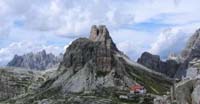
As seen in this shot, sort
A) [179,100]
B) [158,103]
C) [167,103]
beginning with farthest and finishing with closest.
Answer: [158,103] → [167,103] → [179,100]

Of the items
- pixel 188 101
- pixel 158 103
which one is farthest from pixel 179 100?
pixel 158 103

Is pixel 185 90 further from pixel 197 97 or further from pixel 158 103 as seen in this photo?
pixel 158 103

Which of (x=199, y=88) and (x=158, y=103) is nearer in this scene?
(x=199, y=88)

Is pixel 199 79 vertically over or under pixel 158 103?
over

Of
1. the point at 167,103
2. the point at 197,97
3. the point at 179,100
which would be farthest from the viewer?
the point at 167,103

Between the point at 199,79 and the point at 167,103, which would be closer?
the point at 199,79

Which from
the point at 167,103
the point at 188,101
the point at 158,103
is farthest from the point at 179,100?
the point at 158,103

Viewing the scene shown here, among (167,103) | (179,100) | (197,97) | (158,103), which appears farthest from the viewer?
(158,103)

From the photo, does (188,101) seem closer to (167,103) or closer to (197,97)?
(197,97)

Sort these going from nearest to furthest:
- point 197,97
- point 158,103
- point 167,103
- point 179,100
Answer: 1. point 197,97
2. point 179,100
3. point 167,103
4. point 158,103
